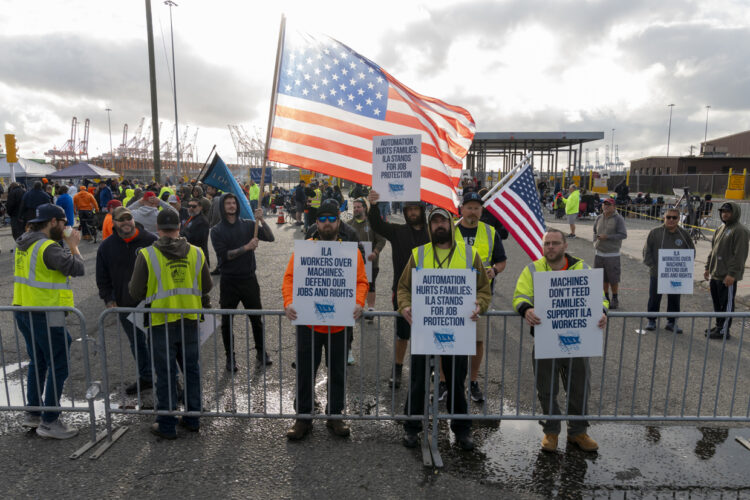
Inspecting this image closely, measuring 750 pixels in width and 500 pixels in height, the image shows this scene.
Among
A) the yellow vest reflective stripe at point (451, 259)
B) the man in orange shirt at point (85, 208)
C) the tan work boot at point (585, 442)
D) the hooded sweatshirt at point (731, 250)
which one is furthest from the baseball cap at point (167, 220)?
the man in orange shirt at point (85, 208)

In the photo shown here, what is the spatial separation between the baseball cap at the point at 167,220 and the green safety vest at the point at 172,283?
21 centimetres

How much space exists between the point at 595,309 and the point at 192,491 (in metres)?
3.24

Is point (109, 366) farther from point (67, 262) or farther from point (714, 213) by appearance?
point (714, 213)

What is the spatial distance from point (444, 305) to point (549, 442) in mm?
1435

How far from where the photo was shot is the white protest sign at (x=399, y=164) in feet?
15.7

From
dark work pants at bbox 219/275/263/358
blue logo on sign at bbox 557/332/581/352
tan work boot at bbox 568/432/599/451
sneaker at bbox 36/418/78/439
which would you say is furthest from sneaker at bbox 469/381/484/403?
sneaker at bbox 36/418/78/439

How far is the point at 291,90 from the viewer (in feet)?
16.2

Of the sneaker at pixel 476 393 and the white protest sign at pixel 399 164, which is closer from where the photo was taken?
the white protest sign at pixel 399 164

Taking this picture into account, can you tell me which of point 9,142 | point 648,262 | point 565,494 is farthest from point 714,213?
point 9,142

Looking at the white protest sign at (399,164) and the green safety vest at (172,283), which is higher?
the white protest sign at (399,164)

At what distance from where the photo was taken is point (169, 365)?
4.20m

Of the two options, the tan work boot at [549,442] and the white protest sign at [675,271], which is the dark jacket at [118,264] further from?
the white protest sign at [675,271]

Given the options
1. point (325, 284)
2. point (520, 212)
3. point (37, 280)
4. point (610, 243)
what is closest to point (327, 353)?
point (325, 284)

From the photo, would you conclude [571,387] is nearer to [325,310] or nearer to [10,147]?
[325,310]
